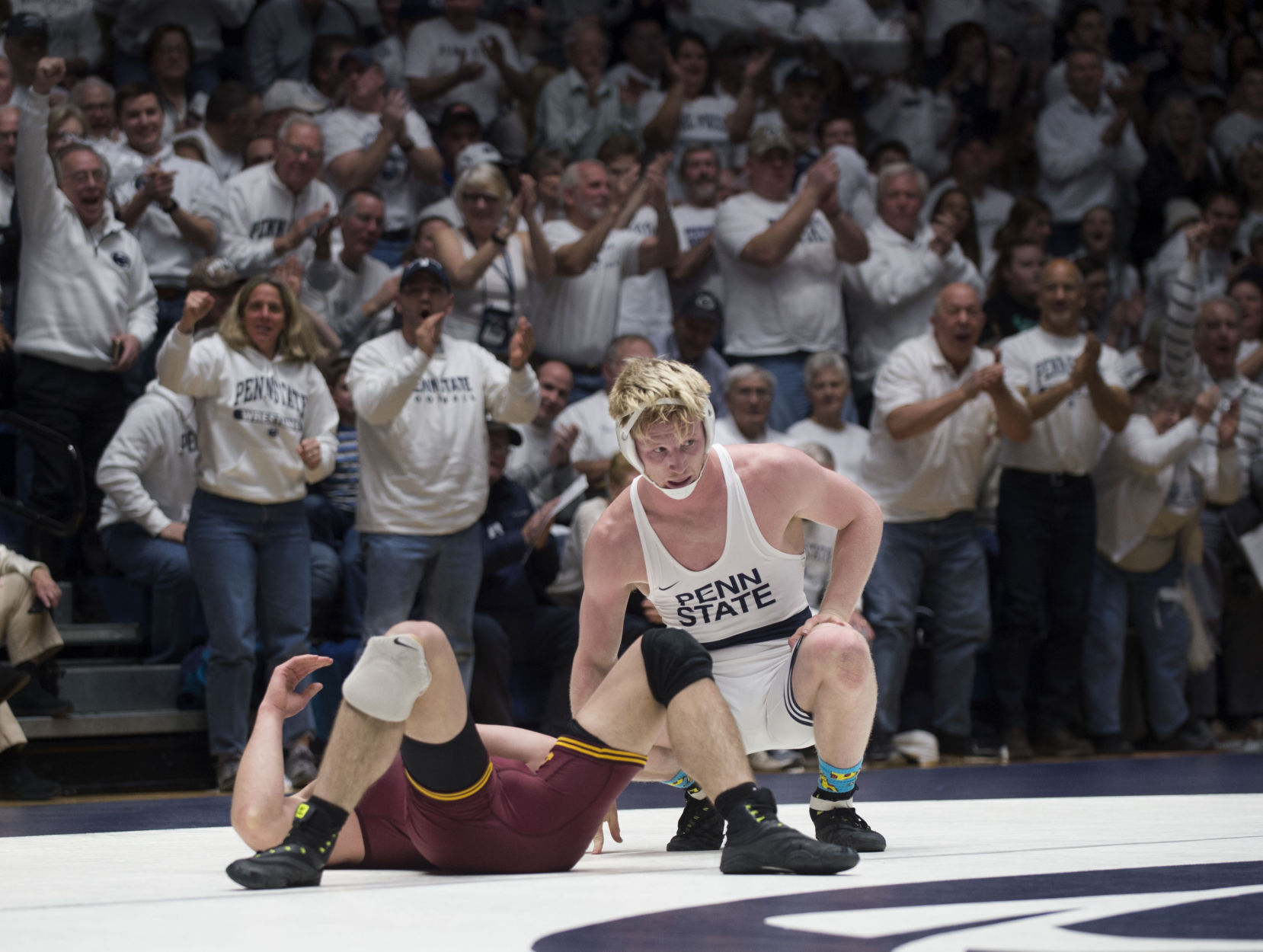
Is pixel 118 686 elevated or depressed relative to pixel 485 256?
depressed

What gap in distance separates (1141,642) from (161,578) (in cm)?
437

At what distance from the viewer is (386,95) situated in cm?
736

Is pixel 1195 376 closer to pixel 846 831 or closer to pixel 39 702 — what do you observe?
pixel 846 831

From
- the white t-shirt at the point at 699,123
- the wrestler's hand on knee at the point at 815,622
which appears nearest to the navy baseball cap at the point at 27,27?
the white t-shirt at the point at 699,123

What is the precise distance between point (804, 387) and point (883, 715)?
158 centimetres

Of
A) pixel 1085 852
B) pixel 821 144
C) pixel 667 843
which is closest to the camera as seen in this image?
pixel 1085 852

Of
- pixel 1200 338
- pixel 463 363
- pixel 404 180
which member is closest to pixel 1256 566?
pixel 1200 338

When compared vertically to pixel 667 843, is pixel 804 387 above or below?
above

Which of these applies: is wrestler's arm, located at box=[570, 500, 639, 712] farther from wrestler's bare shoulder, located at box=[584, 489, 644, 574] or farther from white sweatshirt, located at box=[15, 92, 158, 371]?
white sweatshirt, located at box=[15, 92, 158, 371]

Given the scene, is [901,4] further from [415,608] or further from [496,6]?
[415,608]

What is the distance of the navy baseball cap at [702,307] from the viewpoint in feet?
22.5

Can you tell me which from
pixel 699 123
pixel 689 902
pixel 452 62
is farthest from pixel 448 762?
pixel 699 123

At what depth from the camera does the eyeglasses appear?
6457 mm

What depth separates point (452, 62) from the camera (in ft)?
26.5
